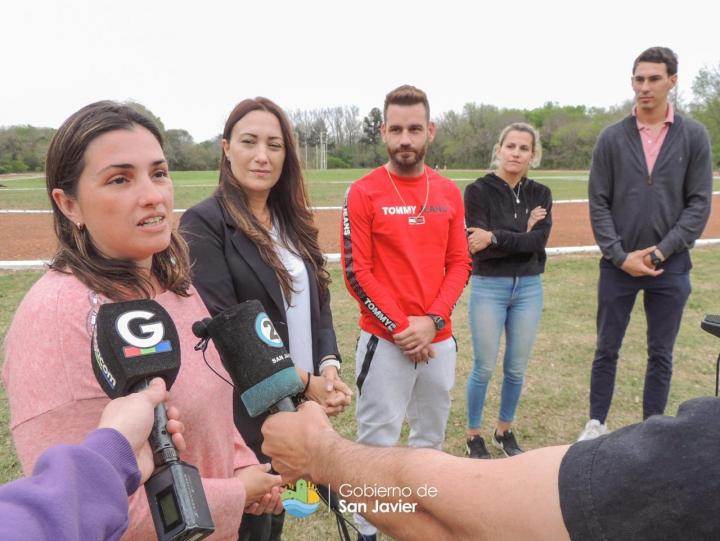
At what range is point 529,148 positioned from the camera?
3.55 metres

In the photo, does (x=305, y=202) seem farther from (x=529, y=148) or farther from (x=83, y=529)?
(x=83, y=529)

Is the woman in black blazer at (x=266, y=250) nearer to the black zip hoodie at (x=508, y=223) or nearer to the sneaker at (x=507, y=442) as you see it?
the black zip hoodie at (x=508, y=223)

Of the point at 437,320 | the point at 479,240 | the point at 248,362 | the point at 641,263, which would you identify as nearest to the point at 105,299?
the point at 248,362

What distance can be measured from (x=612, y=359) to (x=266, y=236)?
2718 mm

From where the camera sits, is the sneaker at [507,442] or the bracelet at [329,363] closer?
the bracelet at [329,363]

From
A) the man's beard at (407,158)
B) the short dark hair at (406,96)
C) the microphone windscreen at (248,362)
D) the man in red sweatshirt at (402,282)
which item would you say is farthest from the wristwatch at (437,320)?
the microphone windscreen at (248,362)

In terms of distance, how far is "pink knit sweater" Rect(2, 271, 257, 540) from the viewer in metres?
1.22

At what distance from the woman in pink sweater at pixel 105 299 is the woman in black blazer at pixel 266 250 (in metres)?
0.43

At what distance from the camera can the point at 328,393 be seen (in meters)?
2.36

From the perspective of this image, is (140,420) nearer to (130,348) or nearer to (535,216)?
(130,348)

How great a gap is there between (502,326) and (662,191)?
4.72 ft

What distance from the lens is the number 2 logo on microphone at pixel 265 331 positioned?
4.79ft

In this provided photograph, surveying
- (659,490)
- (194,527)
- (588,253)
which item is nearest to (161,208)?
(194,527)

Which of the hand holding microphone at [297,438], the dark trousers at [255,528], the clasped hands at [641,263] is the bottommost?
the dark trousers at [255,528]
